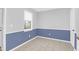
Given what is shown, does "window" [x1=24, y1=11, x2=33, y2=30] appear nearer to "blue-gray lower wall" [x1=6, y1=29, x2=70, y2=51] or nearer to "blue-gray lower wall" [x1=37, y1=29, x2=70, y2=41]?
"blue-gray lower wall" [x1=6, y1=29, x2=70, y2=51]

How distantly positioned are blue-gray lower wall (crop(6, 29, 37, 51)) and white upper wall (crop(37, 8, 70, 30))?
0.35 m

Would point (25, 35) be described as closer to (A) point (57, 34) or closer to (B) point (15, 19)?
(B) point (15, 19)

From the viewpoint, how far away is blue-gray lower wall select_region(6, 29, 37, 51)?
4.73 ft

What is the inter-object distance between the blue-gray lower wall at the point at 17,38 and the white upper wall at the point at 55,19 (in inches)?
13.8

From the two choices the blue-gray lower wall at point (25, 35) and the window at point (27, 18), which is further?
the window at point (27, 18)

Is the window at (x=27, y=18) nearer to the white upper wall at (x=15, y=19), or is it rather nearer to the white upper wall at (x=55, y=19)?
the white upper wall at (x=15, y=19)

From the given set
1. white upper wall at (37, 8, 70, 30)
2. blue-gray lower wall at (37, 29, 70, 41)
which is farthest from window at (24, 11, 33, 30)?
blue-gray lower wall at (37, 29, 70, 41)

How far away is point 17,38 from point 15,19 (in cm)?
44

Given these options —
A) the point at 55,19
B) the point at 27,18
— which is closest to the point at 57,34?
the point at 55,19

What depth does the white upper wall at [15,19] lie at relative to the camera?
4.57ft

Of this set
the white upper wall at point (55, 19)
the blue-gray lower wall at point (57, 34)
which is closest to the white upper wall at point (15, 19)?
the white upper wall at point (55, 19)

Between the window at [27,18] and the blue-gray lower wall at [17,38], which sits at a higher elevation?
the window at [27,18]

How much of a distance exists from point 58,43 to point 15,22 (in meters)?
1.07
